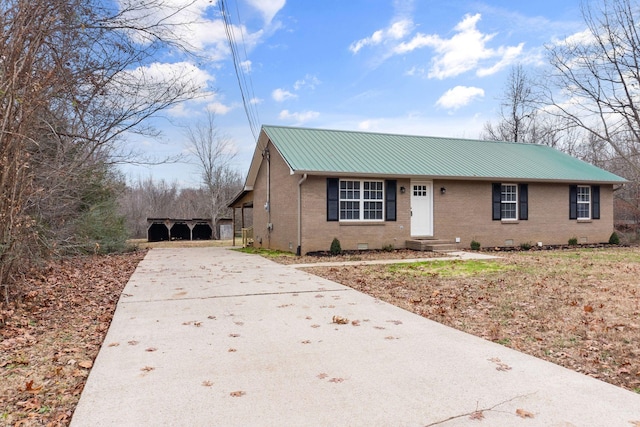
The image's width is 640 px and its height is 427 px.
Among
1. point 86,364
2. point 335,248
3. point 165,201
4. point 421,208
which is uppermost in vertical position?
point 165,201

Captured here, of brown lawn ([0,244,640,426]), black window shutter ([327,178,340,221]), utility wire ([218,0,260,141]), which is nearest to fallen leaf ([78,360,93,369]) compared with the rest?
brown lawn ([0,244,640,426])

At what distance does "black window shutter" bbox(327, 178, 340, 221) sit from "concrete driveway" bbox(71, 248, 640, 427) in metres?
8.67

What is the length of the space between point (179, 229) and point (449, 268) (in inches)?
1183

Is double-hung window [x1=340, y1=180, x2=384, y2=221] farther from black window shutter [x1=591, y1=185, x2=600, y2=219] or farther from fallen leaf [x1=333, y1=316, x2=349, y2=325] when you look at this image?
black window shutter [x1=591, y1=185, x2=600, y2=219]

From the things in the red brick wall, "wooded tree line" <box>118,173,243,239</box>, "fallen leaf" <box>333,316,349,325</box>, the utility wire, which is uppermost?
the utility wire

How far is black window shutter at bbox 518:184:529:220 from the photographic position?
17.2 metres

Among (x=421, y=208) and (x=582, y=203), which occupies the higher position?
(x=582, y=203)

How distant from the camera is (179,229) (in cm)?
3631

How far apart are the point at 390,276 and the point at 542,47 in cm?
1898

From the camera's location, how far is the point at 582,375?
356 centimetres

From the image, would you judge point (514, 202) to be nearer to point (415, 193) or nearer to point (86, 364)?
point (415, 193)

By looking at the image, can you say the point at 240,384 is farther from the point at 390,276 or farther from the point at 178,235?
the point at 178,235

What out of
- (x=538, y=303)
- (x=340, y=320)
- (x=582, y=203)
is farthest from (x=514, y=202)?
(x=340, y=320)

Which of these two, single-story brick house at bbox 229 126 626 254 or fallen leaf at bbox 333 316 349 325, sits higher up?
single-story brick house at bbox 229 126 626 254
